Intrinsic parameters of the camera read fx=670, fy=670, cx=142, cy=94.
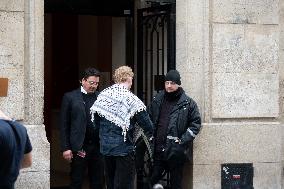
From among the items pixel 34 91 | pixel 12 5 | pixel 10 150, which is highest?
pixel 12 5

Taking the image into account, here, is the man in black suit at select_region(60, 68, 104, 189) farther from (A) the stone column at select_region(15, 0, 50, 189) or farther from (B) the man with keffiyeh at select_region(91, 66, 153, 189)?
(B) the man with keffiyeh at select_region(91, 66, 153, 189)

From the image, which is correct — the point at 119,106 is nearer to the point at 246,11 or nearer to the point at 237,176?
the point at 237,176

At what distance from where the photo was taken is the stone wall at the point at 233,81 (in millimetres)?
9008

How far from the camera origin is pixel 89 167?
822 centimetres

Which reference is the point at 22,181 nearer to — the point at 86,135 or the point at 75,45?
the point at 86,135

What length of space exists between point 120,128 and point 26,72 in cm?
146

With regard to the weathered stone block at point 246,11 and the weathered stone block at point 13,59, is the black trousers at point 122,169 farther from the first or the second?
the weathered stone block at point 246,11

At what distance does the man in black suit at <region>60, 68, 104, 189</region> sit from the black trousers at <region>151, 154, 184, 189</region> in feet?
2.29

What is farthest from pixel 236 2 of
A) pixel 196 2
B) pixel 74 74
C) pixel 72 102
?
pixel 74 74

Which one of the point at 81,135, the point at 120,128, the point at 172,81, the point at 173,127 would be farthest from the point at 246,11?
the point at 81,135

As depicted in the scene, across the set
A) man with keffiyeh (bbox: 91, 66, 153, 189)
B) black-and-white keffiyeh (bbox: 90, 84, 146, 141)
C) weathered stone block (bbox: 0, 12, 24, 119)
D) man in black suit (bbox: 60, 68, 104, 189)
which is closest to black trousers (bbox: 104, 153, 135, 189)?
man with keffiyeh (bbox: 91, 66, 153, 189)

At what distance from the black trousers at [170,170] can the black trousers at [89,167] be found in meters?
0.69

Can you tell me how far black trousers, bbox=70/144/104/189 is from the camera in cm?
805

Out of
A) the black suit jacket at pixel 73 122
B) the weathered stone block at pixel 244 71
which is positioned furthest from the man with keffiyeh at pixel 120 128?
the weathered stone block at pixel 244 71
